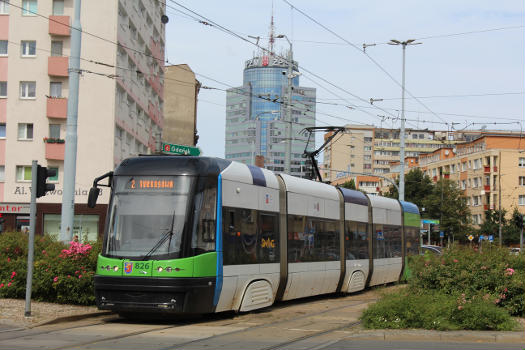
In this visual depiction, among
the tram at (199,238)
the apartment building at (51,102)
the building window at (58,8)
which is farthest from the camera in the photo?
the building window at (58,8)

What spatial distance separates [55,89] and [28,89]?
153cm

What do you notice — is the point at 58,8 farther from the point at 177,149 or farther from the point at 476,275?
the point at 476,275

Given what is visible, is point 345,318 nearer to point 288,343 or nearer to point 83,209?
point 288,343

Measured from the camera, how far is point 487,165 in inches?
3605

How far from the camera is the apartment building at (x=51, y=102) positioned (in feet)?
146

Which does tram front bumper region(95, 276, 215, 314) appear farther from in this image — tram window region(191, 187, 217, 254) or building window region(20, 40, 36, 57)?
building window region(20, 40, 36, 57)

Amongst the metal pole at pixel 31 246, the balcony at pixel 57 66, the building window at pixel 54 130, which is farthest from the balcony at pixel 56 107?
the metal pole at pixel 31 246

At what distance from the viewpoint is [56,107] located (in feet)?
147

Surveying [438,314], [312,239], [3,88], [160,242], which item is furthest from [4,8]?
[438,314]

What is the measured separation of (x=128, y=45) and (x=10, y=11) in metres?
7.20

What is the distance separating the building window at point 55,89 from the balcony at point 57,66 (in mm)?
600

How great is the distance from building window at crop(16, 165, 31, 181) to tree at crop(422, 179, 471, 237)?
142 feet

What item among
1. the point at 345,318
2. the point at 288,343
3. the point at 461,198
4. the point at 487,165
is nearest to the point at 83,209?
the point at 345,318

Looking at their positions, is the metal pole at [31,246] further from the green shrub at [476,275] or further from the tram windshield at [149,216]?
the green shrub at [476,275]
